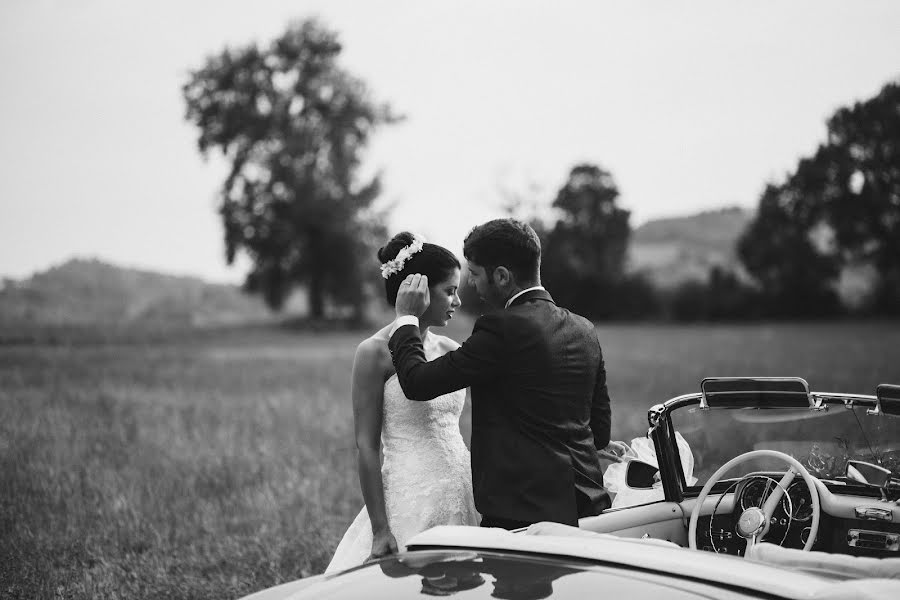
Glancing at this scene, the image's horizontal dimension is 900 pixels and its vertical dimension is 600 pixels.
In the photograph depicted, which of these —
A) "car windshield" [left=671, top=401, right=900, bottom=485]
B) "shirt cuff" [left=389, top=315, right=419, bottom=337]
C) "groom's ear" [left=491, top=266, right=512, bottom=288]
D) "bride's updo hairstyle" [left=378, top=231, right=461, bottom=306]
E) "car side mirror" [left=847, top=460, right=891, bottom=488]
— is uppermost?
"bride's updo hairstyle" [left=378, top=231, right=461, bottom=306]

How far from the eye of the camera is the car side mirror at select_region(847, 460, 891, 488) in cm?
341

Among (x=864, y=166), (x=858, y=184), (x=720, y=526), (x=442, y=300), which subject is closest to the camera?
(x=720, y=526)

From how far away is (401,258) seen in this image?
3.75 meters

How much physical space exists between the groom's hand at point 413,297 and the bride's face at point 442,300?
0.19 m

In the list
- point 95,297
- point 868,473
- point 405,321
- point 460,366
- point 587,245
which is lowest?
point 868,473

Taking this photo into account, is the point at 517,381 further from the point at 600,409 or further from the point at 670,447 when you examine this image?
the point at 670,447

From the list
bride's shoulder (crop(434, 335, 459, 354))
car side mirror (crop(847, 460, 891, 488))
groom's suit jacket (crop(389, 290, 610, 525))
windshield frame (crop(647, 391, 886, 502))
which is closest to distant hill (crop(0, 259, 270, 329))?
bride's shoulder (crop(434, 335, 459, 354))

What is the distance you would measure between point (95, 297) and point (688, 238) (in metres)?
84.3


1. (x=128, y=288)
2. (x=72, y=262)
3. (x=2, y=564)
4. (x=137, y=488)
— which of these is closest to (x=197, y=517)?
(x=137, y=488)

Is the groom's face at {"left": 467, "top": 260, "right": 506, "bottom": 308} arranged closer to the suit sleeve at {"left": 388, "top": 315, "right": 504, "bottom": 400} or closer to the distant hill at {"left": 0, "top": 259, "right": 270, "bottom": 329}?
the suit sleeve at {"left": 388, "top": 315, "right": 504, "bottom": 400}

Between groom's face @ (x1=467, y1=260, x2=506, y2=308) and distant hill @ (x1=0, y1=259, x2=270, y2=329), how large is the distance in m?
11.7

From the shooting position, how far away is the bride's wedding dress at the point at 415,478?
12.4ft

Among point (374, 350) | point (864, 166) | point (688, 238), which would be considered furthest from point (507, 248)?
point (688, 238)

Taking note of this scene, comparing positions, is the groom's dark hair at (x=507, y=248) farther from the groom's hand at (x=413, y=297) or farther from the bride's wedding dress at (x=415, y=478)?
the bride's wedding dress at (x=415, y=478)
